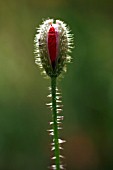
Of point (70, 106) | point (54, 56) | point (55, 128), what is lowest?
point (55, 128)

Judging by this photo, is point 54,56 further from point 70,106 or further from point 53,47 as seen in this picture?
point 70,106

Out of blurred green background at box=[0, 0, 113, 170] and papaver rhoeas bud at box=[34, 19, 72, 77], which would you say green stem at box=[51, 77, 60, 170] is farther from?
blurred green background at box=[0, 0, 113, 170]

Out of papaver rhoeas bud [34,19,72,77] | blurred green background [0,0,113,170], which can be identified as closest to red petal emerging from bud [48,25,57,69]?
papaver rhoeas bud [34,19,72,77]

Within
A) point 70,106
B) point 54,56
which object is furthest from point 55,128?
point 70,106

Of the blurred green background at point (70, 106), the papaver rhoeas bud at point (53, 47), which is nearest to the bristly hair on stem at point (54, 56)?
the papaver rhoeas bud at point (53, 47)

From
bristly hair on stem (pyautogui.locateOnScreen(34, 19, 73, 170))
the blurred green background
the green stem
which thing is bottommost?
the green stem

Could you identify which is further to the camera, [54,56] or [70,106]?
[70,106]
